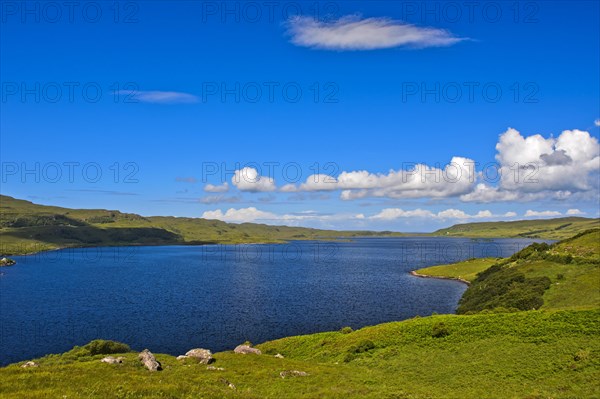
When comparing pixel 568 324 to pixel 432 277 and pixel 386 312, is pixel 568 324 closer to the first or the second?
pixel 386 312

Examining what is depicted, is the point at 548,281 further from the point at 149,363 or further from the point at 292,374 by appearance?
the point at 149,363

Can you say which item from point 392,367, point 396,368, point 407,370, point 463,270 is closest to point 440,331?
point 392,367

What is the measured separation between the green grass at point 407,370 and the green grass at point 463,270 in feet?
374

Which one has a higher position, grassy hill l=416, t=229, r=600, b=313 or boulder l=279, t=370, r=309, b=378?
grassy hill l=416, t=229, r=600, b=313

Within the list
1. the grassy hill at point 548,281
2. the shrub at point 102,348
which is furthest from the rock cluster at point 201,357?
the grassy hill at point 548,281

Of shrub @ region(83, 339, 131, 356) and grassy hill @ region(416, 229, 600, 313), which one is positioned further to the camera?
grassy hill @ region(416, 229, 600, 313)

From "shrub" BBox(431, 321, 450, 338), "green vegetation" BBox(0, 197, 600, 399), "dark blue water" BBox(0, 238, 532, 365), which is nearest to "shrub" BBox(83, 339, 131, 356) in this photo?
"green vegetation" BBox(0, 197, 600, 399)

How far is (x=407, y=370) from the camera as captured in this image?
141 feet

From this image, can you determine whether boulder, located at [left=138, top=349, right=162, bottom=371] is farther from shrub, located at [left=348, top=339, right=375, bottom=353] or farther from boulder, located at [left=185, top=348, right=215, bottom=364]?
shrub, located at [left=348, top=339, right=375, bottom=353]

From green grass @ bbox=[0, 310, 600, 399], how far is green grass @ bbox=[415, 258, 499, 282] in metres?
114

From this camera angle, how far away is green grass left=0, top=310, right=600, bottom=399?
85.7 feet

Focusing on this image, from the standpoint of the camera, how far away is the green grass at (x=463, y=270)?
528 ft

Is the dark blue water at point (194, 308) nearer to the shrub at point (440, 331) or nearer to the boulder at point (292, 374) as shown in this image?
the boulder at point (292, 374)

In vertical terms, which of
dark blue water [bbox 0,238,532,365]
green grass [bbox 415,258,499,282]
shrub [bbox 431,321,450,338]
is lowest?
dark blue water [bbox 0,238,532,365]
